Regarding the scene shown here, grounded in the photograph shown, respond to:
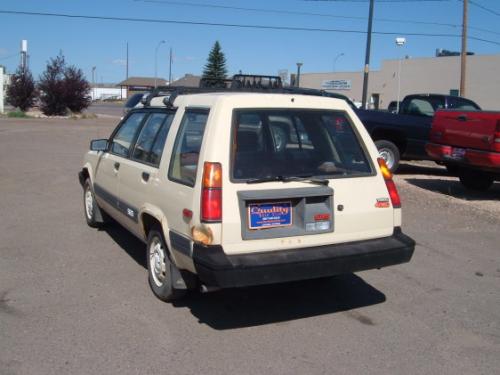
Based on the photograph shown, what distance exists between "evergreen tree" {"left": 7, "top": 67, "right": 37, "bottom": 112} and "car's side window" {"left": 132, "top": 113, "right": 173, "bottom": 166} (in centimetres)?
3547

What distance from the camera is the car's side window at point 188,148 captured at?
430 cm

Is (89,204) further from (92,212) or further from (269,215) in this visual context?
(269,215)

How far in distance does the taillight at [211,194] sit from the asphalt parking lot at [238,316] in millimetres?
917

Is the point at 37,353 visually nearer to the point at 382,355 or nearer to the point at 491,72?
the point at 382,355

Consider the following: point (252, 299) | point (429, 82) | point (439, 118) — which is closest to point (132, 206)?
point (252, 299)

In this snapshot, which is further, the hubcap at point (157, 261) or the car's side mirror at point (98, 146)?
the car's side mirror at point (98, 146)

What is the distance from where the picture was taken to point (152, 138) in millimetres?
5207

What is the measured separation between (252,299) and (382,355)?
1.39m

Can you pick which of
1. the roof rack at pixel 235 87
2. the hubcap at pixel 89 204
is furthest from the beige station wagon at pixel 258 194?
the hubcap at pixel 89 204

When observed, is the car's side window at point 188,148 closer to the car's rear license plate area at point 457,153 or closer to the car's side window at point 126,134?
the car's side window at point 126,134

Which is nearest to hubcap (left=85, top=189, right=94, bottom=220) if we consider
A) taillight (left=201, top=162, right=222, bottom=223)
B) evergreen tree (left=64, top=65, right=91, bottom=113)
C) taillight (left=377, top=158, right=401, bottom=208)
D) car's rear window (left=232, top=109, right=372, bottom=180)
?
car's rear window (left=232, top=109, right=372, bottom=180)

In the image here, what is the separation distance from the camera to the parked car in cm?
1286

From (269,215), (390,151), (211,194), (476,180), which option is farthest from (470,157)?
(211,194)

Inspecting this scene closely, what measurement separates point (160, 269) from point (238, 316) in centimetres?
79
